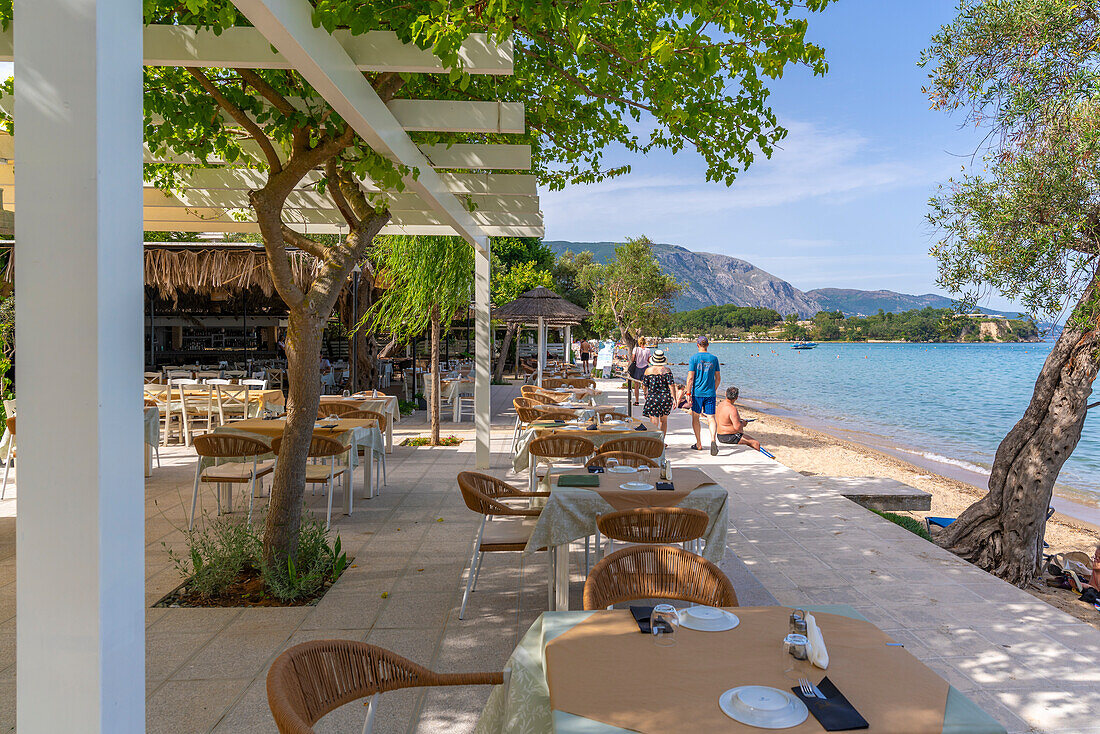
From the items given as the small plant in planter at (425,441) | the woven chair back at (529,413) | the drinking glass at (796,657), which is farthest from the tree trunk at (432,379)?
the drinking glass at (796,657)

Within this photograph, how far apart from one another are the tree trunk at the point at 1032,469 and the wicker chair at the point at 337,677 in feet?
20.0

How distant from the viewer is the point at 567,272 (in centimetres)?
3681

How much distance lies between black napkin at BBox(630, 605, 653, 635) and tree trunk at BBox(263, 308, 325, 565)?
2.69 metres

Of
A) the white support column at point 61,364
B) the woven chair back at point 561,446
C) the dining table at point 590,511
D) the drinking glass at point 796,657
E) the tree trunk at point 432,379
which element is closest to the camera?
the white support column at point 61,364

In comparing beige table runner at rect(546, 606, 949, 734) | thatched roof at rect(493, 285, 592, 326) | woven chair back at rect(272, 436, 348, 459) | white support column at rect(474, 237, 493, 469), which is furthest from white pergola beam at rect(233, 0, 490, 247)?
thatched roof at rect(493, 285, 592, 326)

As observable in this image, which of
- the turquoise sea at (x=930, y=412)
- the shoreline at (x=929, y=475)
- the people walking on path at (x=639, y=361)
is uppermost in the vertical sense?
the people walking on path at (x=639, y=361)

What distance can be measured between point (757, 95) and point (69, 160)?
367 centimetres

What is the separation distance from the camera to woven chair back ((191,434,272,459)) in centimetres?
506

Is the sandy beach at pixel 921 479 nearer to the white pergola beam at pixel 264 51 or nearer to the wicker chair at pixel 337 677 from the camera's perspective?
the wicker chair at pixel 337 677

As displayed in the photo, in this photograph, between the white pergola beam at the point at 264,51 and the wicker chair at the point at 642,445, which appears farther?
the wicker chair at the point at 642,445

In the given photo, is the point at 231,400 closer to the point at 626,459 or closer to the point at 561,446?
the point at 561,446

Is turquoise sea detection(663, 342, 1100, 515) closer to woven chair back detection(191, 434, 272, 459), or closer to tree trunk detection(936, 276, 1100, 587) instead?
tree trunk detection(936, 276, 1100, 587)

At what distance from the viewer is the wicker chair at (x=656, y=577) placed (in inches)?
102

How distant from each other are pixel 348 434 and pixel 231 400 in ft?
14.9
